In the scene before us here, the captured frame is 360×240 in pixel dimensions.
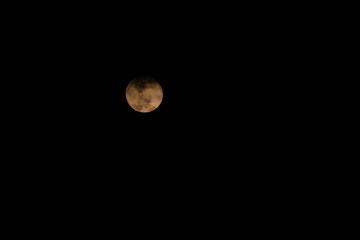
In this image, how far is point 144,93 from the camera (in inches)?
133

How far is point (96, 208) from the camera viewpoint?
4.79 meters

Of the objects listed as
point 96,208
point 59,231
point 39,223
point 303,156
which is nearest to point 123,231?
point 96,208

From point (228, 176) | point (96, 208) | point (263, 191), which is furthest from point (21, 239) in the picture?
point (263, 191)

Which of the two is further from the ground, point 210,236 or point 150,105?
point 150,105

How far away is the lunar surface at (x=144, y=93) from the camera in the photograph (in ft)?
11.1

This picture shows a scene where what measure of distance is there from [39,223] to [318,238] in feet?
15.2

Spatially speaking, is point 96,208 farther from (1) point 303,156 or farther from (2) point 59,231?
(1) point 303,156

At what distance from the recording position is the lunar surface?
3.39m

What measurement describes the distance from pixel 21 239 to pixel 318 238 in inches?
187

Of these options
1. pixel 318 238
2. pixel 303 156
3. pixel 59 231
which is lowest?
pixel 318 238

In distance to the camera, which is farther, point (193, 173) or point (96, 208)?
point (193, 173)

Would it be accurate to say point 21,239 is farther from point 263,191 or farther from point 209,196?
point 263,191

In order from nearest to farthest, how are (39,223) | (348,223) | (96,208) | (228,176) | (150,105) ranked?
(150,105) < (348,223) < (39,223) < (96,208) < (228,176)

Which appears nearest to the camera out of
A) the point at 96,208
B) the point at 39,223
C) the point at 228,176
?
the point at 39,223
